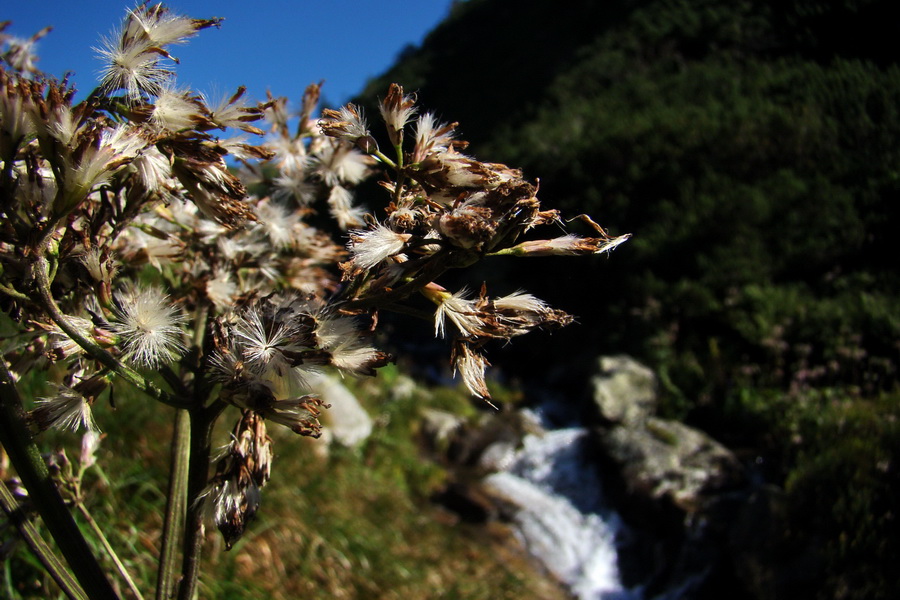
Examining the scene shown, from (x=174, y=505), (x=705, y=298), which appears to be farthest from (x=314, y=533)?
(x=705, y=298)

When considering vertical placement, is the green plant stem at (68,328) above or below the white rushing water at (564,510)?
above

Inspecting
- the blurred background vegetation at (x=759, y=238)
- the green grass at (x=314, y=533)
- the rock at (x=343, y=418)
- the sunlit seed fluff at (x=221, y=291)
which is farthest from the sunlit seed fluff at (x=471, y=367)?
the rock at (x=343, y=418)

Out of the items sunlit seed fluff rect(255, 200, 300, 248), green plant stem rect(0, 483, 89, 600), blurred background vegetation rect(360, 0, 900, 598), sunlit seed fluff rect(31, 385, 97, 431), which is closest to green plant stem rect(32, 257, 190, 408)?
sunlit seed fluff rect(31, 385, 97, 431)

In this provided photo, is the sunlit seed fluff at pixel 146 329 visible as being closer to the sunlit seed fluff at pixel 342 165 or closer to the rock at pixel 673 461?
the sunlit seed fluff at pixel 342 165

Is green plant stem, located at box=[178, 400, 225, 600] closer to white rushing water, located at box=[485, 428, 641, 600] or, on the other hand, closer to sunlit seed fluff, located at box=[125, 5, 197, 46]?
sunlit seed fluff, located at box=[125, 5, 197, 46]

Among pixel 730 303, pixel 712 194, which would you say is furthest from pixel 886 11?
pixel 730 303

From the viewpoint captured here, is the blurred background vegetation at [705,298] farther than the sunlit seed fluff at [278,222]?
Yes

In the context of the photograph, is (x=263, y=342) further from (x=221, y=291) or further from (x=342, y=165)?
(x=342, y=165)
